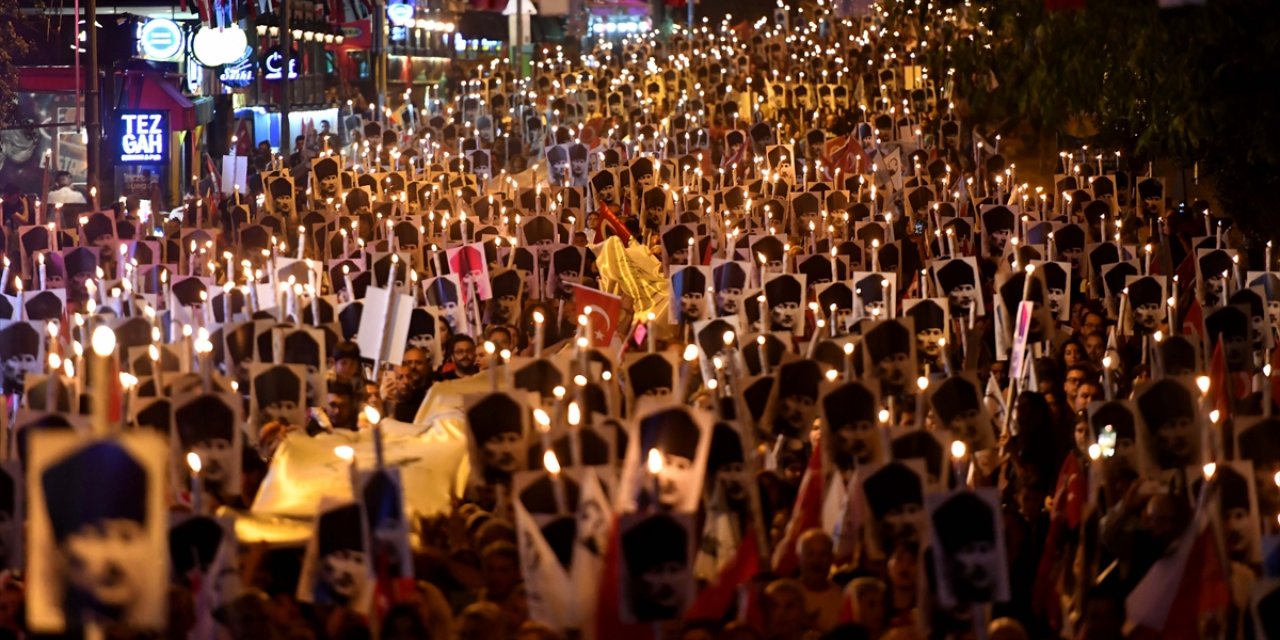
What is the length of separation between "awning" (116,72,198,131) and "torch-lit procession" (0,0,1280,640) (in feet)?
27.0

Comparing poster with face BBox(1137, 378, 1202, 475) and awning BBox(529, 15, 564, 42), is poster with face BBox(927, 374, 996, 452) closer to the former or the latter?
poster with face BBox(1137, 378, 1202, 475)

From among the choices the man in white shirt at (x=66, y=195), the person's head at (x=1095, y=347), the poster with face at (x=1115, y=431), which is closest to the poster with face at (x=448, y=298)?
the person's head at (x=1095, y=347)

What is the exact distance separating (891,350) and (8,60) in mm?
22946

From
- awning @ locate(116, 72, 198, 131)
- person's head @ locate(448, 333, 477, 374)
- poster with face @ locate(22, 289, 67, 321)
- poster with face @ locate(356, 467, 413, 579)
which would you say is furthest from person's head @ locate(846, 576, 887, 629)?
awning @ locate(116, 72, 198, 131)

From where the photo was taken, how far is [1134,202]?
26141 millimetres

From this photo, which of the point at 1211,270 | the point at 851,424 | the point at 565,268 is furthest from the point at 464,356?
the point at 1211,270

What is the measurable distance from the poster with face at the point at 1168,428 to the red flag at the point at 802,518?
1588 millimetres

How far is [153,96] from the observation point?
39.5 m

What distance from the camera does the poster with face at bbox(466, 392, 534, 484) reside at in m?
11.7

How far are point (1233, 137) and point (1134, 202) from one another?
8688 mm

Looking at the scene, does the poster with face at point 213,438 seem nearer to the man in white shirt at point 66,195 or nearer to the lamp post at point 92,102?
the lamp post at point 92,102

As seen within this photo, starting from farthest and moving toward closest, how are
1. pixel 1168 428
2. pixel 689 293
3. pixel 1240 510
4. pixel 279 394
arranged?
pixel 689 293
pixel 279 394
pixel 1168 428
pixel 1240 510

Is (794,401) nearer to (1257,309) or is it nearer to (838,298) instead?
(1257,309)

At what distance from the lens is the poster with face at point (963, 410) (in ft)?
42.2
